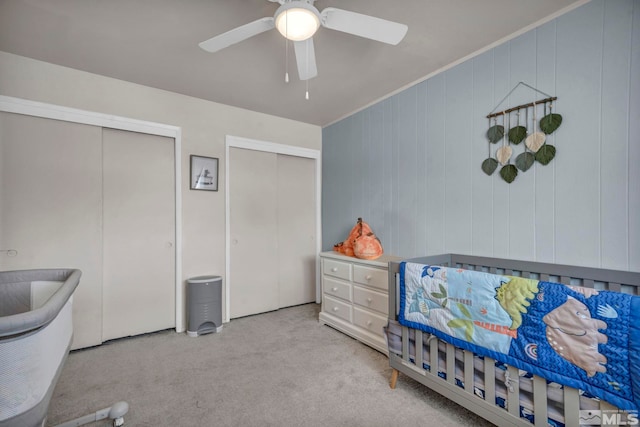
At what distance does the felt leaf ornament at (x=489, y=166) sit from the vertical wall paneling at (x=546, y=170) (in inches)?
9.8

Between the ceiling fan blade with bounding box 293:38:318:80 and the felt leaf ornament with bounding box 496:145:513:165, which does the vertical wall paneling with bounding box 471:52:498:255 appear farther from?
the ceiling fan blade with bounding box 293:38:318:80

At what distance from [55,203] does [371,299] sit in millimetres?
2755

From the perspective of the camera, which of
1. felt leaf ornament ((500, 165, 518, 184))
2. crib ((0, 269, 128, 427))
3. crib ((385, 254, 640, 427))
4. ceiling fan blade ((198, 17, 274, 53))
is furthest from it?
felt leaf ornament ((500, 165, 518, 184))

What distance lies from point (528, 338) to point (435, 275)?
479mm

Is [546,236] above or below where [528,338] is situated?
above

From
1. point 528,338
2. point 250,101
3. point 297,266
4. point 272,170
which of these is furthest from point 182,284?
point 528,338

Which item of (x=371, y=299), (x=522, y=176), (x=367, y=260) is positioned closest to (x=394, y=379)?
(x=371, y=299)

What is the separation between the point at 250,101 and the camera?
311 cm

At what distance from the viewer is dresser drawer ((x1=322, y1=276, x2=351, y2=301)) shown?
109 inches

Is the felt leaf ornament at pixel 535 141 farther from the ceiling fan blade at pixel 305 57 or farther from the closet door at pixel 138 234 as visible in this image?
the closet door at pixel 138 234

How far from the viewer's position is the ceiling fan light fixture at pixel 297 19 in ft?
4.42

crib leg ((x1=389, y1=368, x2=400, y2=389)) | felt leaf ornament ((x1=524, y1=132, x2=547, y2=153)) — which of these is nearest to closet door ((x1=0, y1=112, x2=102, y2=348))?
crib leg ((x1=389, y1=368, x2=400, y2=389))

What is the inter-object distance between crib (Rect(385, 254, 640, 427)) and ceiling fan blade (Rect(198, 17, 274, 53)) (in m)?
1.60

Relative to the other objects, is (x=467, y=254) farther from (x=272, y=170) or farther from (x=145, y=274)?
(x=145, y=274)
